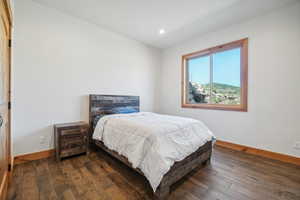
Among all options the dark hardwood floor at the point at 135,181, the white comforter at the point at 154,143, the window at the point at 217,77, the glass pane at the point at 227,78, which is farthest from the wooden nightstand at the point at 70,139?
the glass pane at the point at 227,78

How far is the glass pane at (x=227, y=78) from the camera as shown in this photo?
9.94 feet

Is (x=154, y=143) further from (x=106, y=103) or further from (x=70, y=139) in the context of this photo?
(x=106, y=103)

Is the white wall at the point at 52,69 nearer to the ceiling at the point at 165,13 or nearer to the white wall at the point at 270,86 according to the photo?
the ceiling at the point at 165,13

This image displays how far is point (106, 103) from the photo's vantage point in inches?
122

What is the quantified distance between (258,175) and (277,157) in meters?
0.95

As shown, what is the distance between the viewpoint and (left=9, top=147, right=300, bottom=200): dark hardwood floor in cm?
151

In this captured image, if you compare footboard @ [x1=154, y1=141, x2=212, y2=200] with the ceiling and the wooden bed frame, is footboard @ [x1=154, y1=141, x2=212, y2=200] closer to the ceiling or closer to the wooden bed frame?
the wooden bed frame

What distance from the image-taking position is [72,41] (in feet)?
8.91

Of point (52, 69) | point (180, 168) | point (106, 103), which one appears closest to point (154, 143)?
point (180, 168)

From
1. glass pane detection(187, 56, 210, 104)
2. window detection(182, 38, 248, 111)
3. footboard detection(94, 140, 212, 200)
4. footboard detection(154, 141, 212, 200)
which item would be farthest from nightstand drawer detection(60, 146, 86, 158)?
glass pane detection(187, 56, 210, 104)

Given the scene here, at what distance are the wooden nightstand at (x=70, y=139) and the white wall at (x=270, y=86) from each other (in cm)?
303

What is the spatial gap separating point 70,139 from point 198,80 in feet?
11.3

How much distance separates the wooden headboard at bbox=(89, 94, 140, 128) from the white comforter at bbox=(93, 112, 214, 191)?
0.84m

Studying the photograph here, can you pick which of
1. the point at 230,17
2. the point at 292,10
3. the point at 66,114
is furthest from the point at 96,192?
the point at 292,10
